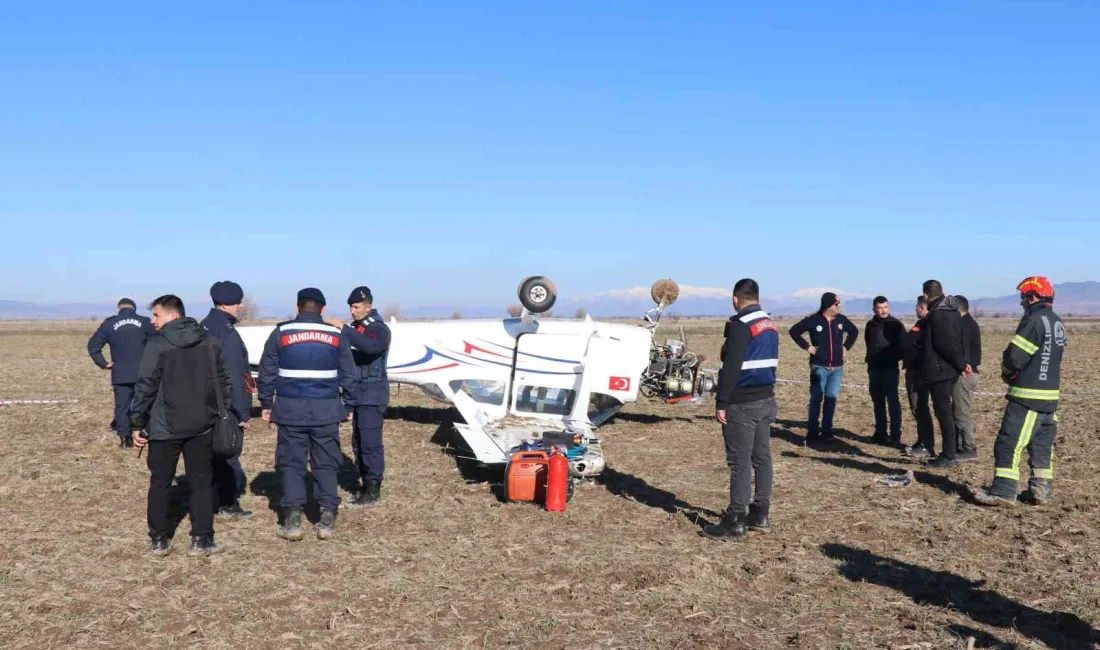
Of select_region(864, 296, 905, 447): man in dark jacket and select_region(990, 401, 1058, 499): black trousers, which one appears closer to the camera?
select_region(990, 401, 1058, 499): black trousers

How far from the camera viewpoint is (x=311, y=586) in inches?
265

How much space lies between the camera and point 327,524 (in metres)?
8.04

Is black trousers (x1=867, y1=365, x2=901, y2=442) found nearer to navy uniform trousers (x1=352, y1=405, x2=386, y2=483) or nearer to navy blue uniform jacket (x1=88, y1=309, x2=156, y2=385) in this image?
navy uniform trousers (x1=352, y1=405, x2=386, y2=483)

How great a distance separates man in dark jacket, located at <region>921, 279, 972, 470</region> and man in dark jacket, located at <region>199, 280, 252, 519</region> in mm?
8542

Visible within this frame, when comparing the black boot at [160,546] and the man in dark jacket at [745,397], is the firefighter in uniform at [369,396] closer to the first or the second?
the black boot at [160,546]

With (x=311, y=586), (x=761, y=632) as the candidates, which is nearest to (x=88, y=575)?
(x=311, y=586)

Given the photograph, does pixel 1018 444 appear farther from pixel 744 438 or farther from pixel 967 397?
pixel 744 438

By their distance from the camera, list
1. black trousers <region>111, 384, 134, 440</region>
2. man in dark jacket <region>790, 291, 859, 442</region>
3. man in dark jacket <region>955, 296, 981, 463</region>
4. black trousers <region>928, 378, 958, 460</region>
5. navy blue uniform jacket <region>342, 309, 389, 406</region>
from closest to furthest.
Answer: navy blue uniform jacket <region>342, 309, 389, 406</region>
black trousers <region>928, 378, 958, 460</region>
man in dark jacket <region>955, 296, 981, 463</region>
black trousers <region>111, 384, 134, 440</region>
man in dark jacket <region>790, 291, 859, 442</region>

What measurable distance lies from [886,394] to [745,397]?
643 centimetres

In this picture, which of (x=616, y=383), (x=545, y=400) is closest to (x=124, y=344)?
(x=545, y=400)

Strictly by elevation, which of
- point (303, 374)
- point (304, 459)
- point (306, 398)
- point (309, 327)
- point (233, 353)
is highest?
point (309, 327)

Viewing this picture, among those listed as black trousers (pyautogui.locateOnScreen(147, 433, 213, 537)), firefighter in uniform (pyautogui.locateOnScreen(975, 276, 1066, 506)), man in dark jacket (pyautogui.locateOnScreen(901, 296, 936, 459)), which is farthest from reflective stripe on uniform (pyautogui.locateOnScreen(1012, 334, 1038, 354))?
black trousers (pyautogui.locateOnScreen(147, 433, 213, 537))

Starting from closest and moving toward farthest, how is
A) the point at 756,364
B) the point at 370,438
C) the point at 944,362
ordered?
1. the point at 756,364
2. the point at 370,438
3. the point at 944,362

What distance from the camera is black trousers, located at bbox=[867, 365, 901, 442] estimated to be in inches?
513
